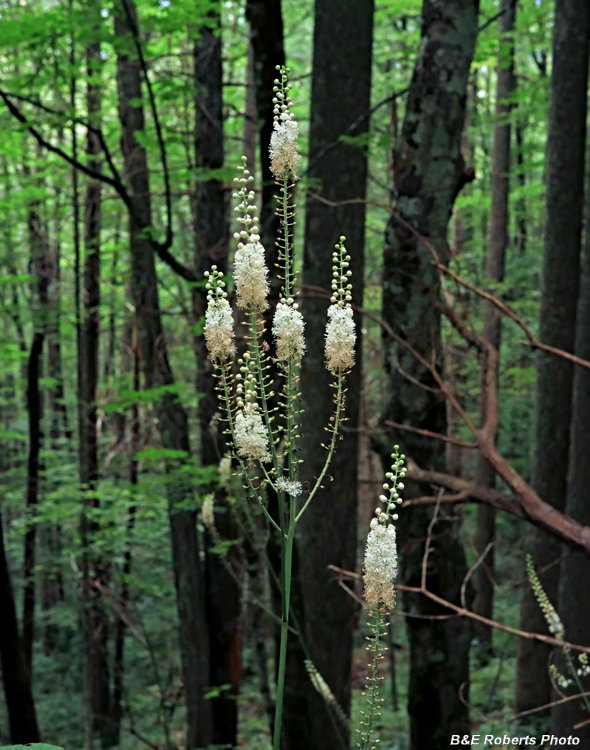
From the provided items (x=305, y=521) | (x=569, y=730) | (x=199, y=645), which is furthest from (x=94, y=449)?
(x=569, y=730)

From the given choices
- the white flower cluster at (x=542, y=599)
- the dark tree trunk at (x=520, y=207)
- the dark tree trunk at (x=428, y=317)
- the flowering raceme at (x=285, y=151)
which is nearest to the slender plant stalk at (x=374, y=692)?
the flowering raceme at (x=285, y=151)

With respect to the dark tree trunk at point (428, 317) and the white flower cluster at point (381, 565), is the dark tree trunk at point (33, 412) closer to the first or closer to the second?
the dark tree trunk at point (428, 317)

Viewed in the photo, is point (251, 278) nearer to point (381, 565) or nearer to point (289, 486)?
point (289, 486)

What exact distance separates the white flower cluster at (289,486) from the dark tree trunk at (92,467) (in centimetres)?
807

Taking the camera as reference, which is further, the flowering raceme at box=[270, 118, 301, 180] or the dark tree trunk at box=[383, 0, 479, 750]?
the dark tree trunk at box=[383, 0, 479, 750]

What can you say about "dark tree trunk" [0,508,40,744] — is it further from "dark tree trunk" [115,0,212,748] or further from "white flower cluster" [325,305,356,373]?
"white flower cluster" [325,305,356,373]

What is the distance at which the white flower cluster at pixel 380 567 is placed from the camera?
1059mm

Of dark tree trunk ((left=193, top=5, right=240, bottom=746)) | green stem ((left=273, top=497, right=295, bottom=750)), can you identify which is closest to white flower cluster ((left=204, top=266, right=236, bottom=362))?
green stem ((left=273, top=497, right=295, bottom=750))

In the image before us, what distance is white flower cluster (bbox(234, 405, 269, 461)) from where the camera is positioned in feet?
3.81

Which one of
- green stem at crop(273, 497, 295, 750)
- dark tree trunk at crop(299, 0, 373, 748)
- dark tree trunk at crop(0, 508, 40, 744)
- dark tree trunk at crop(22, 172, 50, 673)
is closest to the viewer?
green stem at crop(273, 497, 295, 750)

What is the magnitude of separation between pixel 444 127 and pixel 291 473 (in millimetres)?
3428

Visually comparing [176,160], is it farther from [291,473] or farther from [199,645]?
[291,473]

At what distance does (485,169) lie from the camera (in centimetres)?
1867

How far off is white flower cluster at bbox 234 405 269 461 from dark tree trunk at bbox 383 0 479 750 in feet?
9.62
